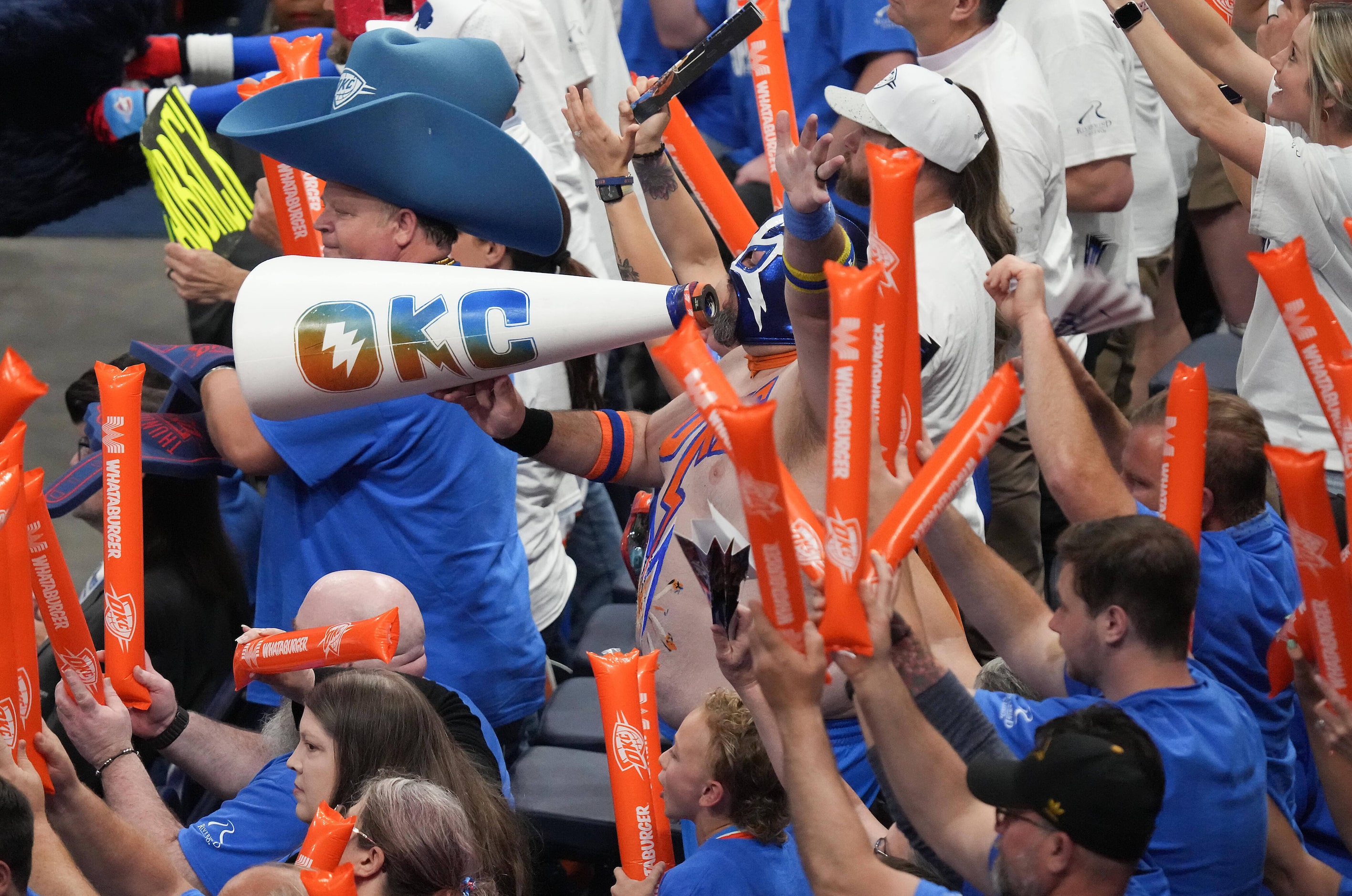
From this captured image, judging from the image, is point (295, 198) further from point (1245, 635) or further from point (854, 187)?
point (1245, 635)

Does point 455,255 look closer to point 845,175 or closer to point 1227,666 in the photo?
point 845,175

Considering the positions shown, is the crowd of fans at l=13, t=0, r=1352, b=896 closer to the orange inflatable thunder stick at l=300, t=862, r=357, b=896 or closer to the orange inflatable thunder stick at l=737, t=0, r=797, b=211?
the orange inflatable thunder stick at l=737, t=0, r=797, b=211

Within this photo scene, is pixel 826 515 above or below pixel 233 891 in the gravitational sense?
above

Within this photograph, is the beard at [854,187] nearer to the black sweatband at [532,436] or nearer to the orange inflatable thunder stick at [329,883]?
the black sweatband at [532,436]

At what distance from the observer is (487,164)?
235 centimetres

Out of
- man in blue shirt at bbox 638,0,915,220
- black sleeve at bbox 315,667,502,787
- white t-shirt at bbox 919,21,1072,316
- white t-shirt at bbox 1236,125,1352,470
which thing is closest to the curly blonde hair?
black sleeve at bbox 315,667,502,787

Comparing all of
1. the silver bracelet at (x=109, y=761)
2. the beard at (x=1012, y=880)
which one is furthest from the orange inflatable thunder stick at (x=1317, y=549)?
the silver bracelet at (x=109, y=761)

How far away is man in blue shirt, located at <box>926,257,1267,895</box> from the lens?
1853 millimetres

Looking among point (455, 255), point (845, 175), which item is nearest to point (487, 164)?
point (455, 255)

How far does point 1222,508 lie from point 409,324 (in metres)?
1.37

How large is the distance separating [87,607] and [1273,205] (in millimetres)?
2539

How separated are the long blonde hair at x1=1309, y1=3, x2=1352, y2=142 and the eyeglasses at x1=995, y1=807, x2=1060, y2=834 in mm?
1554

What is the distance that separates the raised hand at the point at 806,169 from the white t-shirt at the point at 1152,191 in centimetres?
275

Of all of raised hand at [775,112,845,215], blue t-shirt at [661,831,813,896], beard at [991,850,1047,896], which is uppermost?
raised hand at [775,112,845,215]
